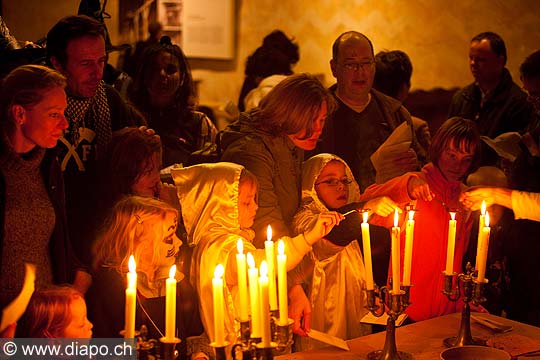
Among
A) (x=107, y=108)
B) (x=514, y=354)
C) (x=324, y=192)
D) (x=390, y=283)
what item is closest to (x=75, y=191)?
(x=107, y=108)

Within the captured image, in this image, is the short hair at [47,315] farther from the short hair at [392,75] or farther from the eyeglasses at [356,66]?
the short hair at [392,75]

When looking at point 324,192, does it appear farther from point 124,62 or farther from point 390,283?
point 124,62

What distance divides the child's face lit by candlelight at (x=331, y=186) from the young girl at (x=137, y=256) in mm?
809

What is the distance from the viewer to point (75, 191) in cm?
308

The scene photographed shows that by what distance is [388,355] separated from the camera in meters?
2.52

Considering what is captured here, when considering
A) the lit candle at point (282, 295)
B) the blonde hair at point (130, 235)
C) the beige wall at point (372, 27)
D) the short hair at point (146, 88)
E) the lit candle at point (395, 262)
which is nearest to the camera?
the lit candle at point (282, 295)

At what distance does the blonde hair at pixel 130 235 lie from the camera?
109 inches

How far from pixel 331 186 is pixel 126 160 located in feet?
3.14

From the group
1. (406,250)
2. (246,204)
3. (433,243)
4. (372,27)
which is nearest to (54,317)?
(246,204)

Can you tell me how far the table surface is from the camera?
261cm

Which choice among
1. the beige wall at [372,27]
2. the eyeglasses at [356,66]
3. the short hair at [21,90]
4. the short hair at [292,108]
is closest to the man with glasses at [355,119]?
the eyeglasses at [356,66]

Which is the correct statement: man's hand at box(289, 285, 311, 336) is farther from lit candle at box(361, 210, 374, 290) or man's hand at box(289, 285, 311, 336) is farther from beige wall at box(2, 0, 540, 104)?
beige wall at box(2, 0, 540, 104)

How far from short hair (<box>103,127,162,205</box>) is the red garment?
1148 millimetres

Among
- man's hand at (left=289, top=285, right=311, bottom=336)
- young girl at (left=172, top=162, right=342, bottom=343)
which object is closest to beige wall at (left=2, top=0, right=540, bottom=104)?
young girl at (left=172, top=162, right=342, bottom=343)
